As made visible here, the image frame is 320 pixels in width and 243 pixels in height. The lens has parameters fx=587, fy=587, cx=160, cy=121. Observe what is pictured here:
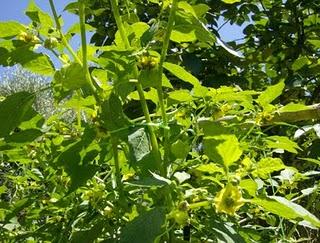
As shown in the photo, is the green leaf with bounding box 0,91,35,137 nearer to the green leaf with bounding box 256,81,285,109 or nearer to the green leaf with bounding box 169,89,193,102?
the green leaf with bounding box 169,89,193,102

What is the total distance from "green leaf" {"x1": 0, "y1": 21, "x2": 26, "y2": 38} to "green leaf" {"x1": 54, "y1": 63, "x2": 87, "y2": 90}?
0.32ft

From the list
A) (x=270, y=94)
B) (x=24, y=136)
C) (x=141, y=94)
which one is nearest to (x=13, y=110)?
(x=24, y=136)

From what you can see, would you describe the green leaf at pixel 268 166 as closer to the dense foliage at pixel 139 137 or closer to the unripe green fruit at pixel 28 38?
the dense foliage at pixel 139 137

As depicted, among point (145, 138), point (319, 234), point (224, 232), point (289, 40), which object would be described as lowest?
point (319, 234)

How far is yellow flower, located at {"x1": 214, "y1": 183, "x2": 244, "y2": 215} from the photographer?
0.61 m

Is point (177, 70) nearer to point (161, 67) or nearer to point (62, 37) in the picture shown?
point (161, 67)

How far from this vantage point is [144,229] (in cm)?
61

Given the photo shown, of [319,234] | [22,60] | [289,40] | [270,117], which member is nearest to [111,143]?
[22,60]

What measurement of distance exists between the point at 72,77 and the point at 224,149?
215 millimetres

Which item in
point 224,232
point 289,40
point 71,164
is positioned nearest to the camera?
point 224,232

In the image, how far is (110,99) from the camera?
0.74 m

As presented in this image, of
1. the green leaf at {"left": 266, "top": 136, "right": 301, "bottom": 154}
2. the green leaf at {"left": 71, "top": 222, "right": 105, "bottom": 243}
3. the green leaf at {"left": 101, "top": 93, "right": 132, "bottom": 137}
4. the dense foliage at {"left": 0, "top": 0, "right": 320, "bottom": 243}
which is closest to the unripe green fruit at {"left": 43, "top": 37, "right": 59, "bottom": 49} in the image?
the dense foliage at {"left": 0, "top": 0, "right": 320, "bottom": 243}

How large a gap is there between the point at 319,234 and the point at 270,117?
1.14m

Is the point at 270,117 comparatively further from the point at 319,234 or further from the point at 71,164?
the point at 319,234
